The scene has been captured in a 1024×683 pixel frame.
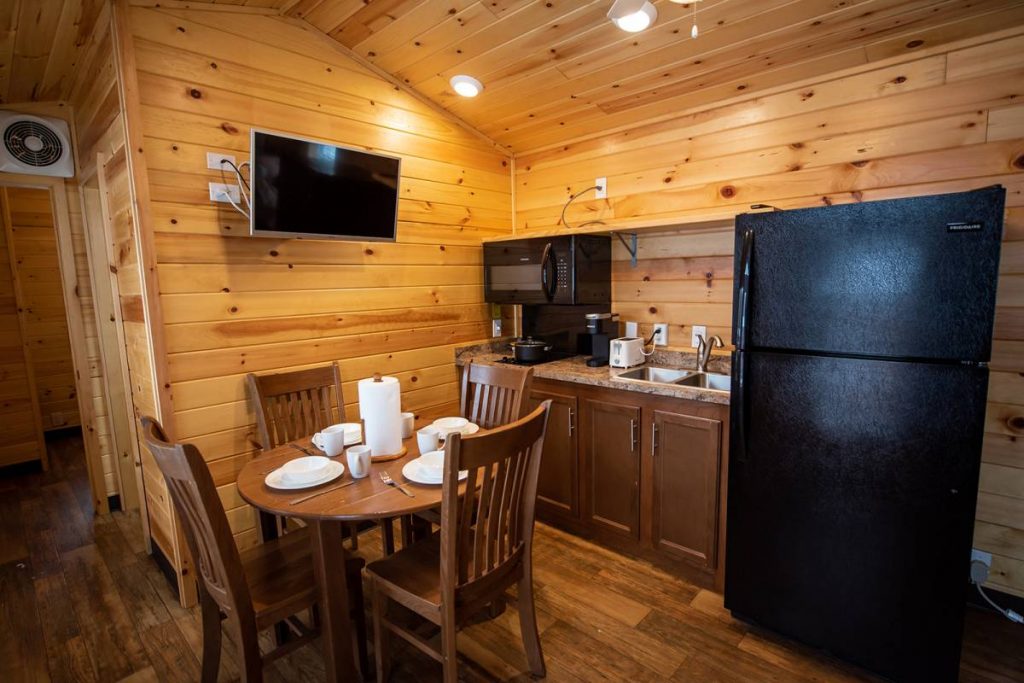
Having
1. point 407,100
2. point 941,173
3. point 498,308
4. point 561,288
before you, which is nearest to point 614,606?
point 561,288

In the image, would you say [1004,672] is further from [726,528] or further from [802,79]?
[802,79]

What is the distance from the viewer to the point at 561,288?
9.46 ft

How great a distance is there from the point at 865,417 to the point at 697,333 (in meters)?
1.16

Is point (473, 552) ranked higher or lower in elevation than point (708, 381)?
lower

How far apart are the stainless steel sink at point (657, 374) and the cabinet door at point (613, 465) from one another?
262mm

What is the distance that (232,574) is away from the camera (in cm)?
136

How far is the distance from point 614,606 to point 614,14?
228cm

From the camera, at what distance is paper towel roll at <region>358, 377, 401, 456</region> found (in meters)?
1.76

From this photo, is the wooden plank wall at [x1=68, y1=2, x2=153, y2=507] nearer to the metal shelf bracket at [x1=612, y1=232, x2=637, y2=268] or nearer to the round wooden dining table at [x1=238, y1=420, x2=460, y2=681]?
the round wooden dining table at [x1=238, y1=420, x2=460, y2=681]

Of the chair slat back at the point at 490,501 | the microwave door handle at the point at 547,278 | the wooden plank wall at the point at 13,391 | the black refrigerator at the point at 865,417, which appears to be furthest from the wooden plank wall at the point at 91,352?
the black refrigerator at the point at 865,417

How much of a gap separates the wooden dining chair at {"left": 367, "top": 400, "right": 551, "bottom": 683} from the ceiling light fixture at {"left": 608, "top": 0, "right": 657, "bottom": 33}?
1.29 m

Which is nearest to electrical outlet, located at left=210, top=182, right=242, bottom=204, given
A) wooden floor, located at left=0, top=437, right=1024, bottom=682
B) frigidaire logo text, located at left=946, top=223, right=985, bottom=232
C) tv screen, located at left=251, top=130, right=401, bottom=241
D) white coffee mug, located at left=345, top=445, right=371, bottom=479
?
tv screen, located at left=251, top=130, right=401, bottom=241

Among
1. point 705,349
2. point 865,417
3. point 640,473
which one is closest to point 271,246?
point 640,473

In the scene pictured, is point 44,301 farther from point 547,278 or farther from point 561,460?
point 561,460
